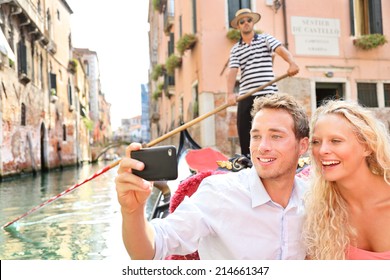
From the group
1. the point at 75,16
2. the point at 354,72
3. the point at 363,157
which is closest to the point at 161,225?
the point at 363,157

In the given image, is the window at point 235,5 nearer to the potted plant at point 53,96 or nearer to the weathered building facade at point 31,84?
the weathered building facade at point 31,84

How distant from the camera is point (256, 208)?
448 mm

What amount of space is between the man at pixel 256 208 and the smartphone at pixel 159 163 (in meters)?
0.08

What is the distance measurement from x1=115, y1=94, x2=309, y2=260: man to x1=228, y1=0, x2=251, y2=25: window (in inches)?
66.3

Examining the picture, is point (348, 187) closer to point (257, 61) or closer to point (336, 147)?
point (336, 147)

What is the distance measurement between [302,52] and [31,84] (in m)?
1.07

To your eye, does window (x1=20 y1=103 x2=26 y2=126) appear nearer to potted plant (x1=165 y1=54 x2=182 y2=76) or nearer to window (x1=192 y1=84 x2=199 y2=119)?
window (x1=192 y1=84 x2=199 y2=119)

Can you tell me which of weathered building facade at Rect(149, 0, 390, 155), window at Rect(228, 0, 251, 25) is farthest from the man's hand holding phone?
window at Rect(228, 0, 251, 25)

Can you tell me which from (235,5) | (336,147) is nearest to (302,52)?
(235,5)

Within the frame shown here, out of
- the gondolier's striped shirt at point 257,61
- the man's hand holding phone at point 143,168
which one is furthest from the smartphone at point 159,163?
the gondolier's striped shirt at point 257,61

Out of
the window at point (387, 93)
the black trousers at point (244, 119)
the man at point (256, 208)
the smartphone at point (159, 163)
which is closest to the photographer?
the smartphone at point (159, 163)

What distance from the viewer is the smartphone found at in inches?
12.7

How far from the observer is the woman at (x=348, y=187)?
1.52 ft
